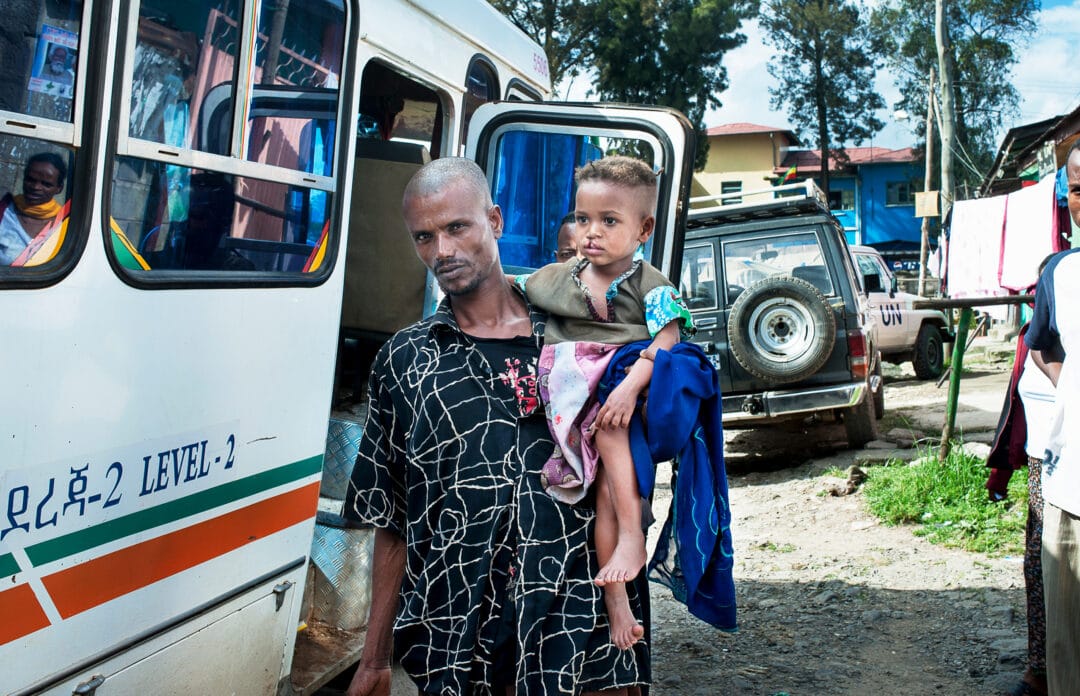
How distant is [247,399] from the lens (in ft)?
9.19

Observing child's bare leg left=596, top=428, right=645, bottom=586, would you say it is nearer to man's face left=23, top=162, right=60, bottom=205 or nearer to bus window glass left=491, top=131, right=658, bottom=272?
man's face left=23, top=162, right=60, bottom=205

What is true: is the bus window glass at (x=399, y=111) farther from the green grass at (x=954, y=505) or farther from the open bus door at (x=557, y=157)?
the green grass at (x=954, y=505)

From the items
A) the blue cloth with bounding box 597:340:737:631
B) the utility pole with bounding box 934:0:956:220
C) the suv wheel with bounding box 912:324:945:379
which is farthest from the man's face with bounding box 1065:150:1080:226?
the utility pole with bounding box 934:0:956:220

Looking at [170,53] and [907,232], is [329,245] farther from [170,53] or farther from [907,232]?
[907,232]

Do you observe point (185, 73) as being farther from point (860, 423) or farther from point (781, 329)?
point (860, 423)

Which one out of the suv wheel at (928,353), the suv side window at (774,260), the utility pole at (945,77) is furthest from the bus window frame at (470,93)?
the utility pole at (945,77)

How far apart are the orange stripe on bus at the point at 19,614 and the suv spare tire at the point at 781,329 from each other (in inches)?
272

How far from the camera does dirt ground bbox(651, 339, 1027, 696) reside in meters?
4.41

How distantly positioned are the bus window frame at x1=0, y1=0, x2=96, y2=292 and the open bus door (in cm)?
214

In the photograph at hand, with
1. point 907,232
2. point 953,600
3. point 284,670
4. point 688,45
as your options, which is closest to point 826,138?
point 907,232

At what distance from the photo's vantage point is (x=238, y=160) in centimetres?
279

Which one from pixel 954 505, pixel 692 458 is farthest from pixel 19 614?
pixel 954 505

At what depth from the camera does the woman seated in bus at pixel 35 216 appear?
2.07m

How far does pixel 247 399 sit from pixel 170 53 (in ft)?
3.07
